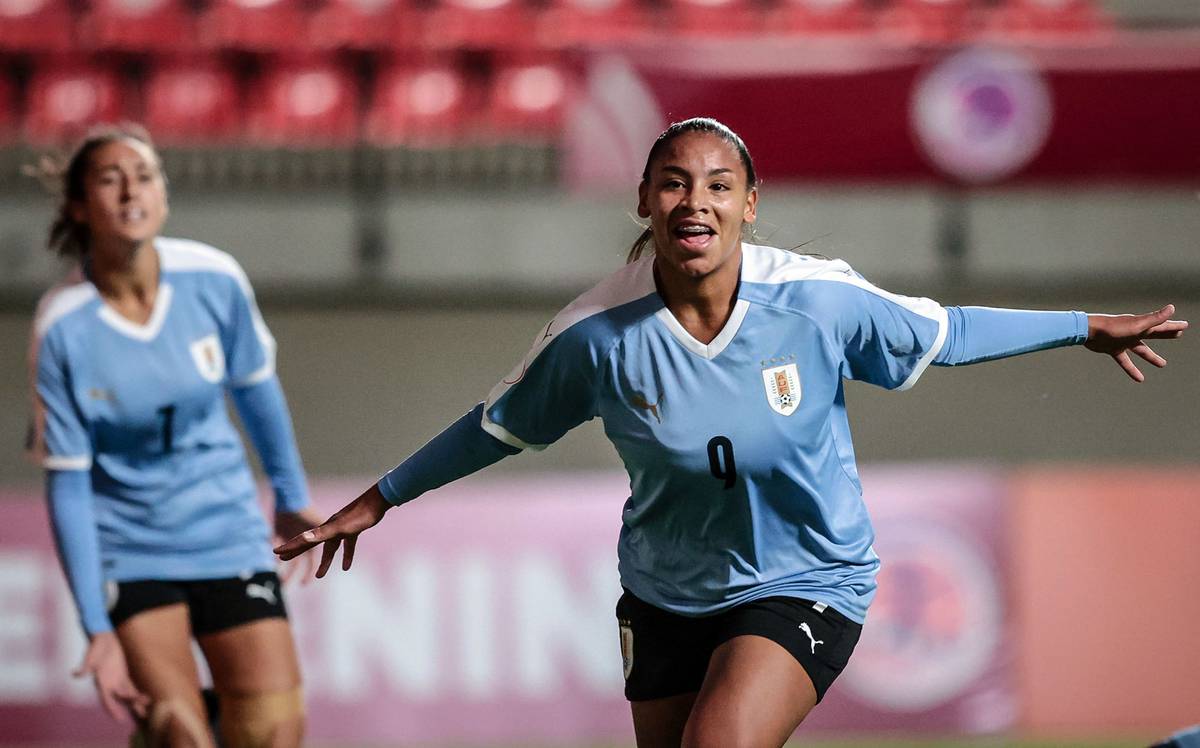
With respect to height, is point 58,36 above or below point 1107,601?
above

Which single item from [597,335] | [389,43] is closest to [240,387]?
[597,335]

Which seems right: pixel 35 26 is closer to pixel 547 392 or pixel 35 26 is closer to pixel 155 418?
pixel 155 418

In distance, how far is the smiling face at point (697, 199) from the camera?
10.8 feet

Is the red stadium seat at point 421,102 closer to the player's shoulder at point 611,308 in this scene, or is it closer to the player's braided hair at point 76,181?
the player's braided hair at point 76,181

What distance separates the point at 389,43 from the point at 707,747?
323 inches

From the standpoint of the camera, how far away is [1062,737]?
24.2ft

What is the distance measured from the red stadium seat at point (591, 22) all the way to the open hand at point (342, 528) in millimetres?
7371

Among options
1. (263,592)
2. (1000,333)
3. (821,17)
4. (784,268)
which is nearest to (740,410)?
(784,268)

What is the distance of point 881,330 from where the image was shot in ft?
11.4

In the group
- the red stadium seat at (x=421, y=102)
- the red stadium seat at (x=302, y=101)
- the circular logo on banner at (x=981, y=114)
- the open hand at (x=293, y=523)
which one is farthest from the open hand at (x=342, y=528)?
the red stadium seat at (x=302, y=101)

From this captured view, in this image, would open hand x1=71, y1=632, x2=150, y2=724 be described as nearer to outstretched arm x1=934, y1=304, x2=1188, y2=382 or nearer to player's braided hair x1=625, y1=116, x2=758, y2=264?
player's braided hair x1=625, y1=116, x2=758, y2=264

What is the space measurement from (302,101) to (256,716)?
677 centimetres

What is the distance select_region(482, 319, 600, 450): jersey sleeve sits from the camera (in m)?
3.44

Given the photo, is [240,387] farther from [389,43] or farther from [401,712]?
[389,43]
